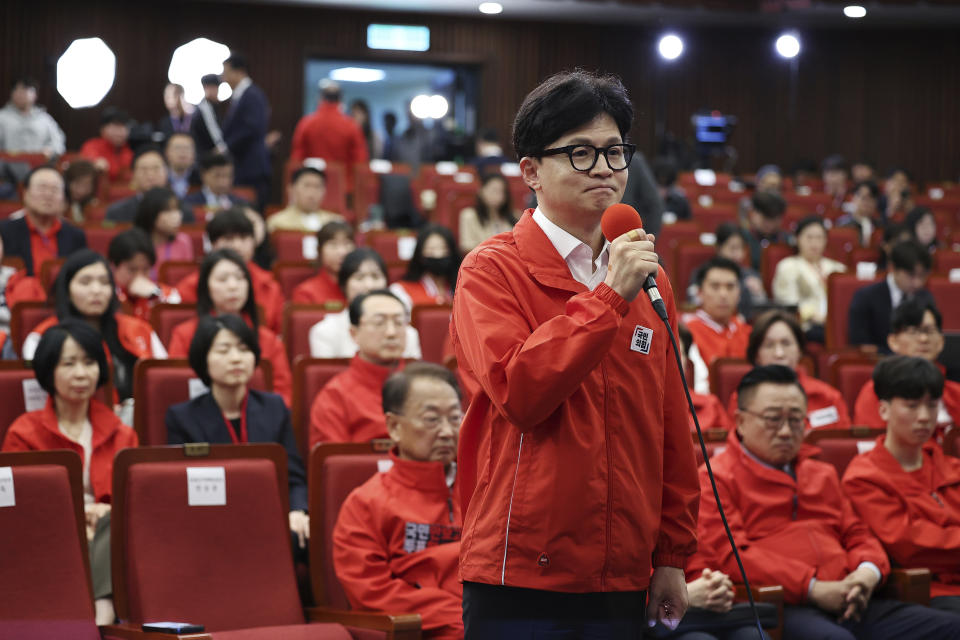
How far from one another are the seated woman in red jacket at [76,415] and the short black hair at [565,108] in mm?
1732

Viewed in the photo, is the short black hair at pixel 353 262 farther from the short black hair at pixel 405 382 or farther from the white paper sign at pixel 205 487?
the white paper sign at pixel 205 487

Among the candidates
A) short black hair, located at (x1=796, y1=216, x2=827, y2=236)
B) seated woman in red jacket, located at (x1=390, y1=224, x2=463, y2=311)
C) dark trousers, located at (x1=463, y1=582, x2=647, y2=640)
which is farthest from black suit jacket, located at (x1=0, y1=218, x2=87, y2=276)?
dark trousers, located at (x1=463, y1=582, x2=647, y2=640)

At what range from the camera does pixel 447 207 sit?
23.2 feet

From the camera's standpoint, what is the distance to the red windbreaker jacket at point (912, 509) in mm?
2762

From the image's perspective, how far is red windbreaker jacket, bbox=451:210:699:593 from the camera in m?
1.24

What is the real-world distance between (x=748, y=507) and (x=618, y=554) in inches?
56.8

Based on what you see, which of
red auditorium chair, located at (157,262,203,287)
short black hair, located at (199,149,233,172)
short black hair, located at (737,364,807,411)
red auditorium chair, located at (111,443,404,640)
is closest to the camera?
red auditorium chair, located at (111,443,404,640)

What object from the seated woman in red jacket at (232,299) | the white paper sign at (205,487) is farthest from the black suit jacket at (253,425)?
the seated woman in red jacket at (232,299)

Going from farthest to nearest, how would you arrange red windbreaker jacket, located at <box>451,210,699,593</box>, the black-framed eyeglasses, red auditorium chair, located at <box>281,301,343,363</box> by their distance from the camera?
red auditorium chair, located at <box>281,301,343,363</box> → the black-framed eyeglasses → red windbreaker jacket, located at <box>451,210,699,593</box>

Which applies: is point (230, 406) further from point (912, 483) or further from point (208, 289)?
point (912, 483)

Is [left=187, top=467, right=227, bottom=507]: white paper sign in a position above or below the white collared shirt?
below

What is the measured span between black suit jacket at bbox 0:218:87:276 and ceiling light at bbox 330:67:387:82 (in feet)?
31.9

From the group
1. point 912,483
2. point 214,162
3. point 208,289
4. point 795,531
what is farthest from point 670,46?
point 795,531

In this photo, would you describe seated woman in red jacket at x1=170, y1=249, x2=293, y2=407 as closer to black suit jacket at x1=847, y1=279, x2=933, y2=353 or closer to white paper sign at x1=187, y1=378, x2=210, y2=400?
white paper sign at x1=187, y1=378, x2=210, y2=400
